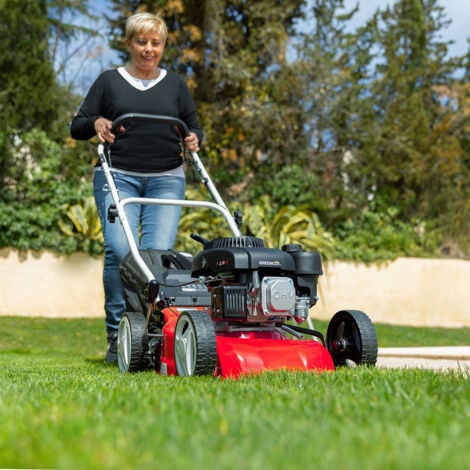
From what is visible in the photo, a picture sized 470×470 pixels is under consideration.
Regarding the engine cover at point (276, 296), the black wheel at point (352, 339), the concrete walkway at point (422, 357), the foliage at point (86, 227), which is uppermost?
the foliage at point (86, 227)

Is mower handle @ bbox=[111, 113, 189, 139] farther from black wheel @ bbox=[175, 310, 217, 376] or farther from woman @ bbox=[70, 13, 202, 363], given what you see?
black wheel @ bbox=[175, 310, 217, 376]

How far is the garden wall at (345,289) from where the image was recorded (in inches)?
416

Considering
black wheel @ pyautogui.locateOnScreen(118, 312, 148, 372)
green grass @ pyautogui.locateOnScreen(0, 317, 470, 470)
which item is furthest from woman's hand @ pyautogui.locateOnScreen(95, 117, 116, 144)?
green grass @ pyautogui.locateOnScreen(0, 317, 470, 470)

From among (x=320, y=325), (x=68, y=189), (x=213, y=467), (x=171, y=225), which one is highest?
(x=68, y=189)

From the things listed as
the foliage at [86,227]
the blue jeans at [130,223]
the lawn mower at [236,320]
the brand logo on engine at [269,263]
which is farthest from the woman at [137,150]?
the foliage at [86,227]

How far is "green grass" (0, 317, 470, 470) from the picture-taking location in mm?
1389

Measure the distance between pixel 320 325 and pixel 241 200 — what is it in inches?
127

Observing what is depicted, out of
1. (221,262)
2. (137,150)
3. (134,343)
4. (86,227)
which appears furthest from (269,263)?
(86,227)

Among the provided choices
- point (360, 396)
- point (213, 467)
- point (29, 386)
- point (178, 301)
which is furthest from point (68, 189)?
point (213, 467)

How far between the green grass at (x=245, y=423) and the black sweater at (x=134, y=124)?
1.96 m

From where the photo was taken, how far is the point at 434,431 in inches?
65.4

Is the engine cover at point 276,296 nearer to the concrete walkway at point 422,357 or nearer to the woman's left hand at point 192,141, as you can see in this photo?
the woman's left hand at point 192,141

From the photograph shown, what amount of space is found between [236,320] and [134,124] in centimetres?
170

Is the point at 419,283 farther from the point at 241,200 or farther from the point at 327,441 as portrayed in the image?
the point at 327,441
